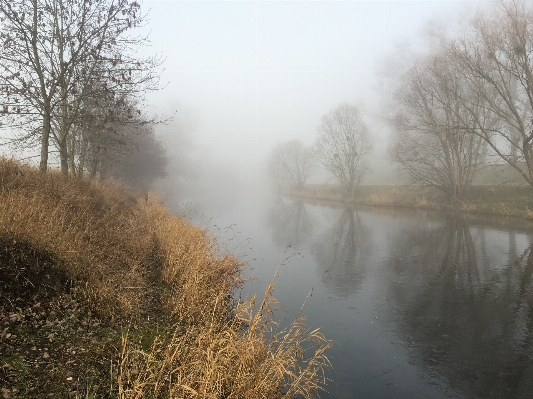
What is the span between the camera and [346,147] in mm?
37969

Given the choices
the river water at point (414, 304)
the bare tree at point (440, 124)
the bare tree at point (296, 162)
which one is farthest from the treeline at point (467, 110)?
the bare tree at point (296, 162)

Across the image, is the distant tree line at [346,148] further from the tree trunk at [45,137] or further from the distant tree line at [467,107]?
the tree trunk at [45,137]

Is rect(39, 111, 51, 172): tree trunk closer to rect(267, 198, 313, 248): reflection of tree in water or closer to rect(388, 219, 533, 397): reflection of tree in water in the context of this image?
rect(267, 198, 313, 248): reflection of tree in water

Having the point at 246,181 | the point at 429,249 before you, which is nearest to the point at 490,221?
the point at 429,249

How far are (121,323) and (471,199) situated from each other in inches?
1028

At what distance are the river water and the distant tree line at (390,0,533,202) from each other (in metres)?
8.03

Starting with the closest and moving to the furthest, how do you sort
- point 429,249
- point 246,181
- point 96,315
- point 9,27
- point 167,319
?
1. point 96,315
2. point 167,319
3. point 9,27
4. point 429,249
5. point 246,181

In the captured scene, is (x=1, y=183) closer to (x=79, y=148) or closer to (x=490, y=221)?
(x=79, y=148)

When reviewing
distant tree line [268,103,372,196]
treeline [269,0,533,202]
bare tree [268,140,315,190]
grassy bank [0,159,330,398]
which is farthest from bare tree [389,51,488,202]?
bare tree [268,140,315,190]

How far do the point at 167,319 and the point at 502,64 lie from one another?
21749mm

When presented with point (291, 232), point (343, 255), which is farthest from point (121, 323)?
point (291, 232)

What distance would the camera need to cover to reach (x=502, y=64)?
1859cm

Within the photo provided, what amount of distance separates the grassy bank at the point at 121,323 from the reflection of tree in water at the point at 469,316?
2.00 m

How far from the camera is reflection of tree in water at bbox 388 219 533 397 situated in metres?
4.78
